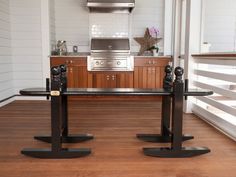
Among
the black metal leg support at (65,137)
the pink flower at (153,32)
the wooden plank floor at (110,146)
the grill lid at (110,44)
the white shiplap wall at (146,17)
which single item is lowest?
the wooden plank floor at (110,146)

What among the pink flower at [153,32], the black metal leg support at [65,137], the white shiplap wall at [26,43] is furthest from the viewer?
the pink flower at [153,32]

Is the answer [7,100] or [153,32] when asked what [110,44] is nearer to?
[153,32]

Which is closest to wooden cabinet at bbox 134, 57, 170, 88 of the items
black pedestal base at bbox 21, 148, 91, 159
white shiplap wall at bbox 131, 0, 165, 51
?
white shiplap wall at bbox 131, 0, 165, 51

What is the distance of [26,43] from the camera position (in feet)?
16.5

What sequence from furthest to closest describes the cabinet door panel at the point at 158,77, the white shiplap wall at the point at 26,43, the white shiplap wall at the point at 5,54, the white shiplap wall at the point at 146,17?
the white shiplap wall at the point at 146,17 → the cabinet door panel at the point at 158,77 → the white shiplap wall at the point at 26,43 → the white shiplap wall at the point at 5,54

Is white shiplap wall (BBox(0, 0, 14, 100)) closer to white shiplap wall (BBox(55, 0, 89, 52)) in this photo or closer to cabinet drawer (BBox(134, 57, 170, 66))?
white shiplap wall (BBox(55, 0, 89, 52))

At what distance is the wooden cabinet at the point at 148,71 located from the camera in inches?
197

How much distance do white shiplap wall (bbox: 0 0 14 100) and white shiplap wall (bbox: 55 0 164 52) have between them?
103 centimetres

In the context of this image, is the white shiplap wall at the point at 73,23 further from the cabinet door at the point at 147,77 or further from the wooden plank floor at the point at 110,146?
the wooden plank floor at the point at 110,146

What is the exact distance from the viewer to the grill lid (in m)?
5.05

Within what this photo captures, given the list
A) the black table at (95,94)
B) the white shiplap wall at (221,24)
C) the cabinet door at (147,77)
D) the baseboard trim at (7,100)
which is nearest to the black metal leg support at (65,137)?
the black table at (95,94)

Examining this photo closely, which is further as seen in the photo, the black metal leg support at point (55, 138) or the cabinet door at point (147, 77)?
the cabinet door at point (147, 77)

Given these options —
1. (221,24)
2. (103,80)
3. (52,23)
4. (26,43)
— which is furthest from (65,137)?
(221,24)

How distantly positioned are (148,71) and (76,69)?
139 cm
